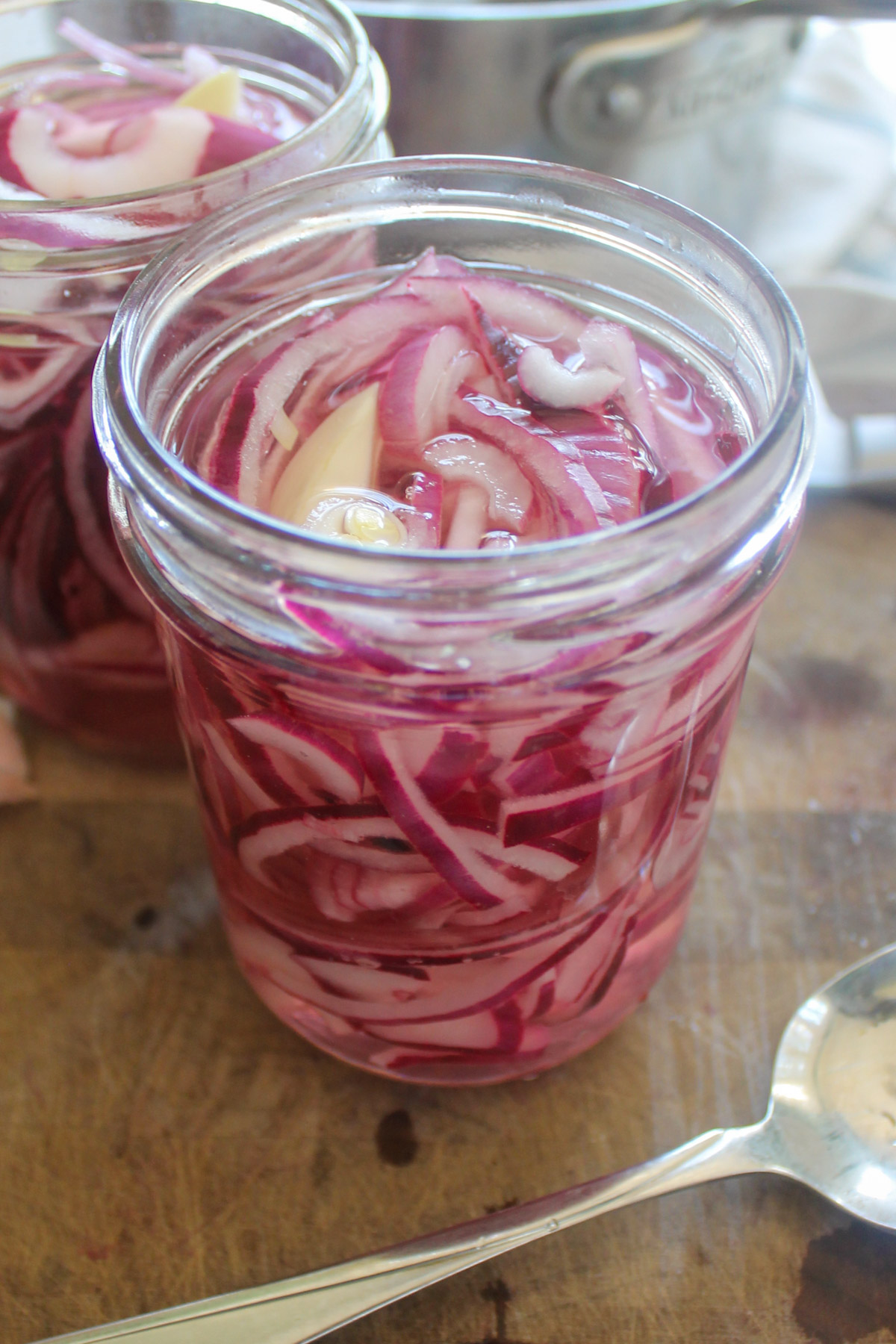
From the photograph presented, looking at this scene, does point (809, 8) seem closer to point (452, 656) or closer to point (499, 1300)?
point (452, 656)

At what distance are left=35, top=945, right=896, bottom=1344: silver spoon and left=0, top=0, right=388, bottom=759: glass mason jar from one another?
445 mm

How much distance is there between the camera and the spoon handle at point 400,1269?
2.11 ft

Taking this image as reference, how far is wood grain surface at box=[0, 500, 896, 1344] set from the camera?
698 millimetres

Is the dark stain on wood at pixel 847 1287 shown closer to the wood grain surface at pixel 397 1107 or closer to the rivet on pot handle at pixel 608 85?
the wood grain surface at pixel 397 1107

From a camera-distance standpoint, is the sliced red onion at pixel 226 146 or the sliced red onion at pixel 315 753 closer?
the sliced red onion at pixel 315 753

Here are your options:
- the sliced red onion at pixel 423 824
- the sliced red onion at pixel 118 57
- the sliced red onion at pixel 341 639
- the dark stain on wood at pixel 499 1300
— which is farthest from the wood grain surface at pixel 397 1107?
the sliced red onion at pixel 118 57

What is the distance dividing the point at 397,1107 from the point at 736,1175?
212 millimetres

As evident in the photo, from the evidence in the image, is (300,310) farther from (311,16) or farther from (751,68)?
(751,68)

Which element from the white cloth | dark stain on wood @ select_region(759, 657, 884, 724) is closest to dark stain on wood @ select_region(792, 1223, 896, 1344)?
dark stain on wood @ select_region(759, 657, 884, 724)

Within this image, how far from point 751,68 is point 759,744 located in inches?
26.7

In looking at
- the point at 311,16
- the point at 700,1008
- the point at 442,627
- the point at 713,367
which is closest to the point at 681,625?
the point at 442,627

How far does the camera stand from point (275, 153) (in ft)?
2.48

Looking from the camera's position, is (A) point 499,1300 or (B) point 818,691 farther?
(B) point 818,691

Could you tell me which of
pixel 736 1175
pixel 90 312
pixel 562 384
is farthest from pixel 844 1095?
pixel 90 312
